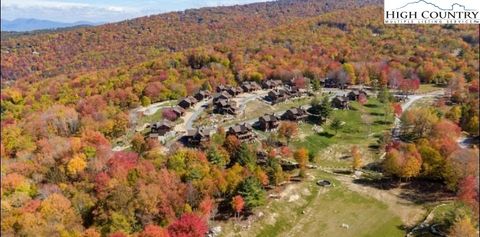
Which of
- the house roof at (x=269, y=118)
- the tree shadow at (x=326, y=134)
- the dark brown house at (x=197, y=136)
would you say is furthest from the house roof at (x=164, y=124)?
the tree shadow at (x=326, y=134)

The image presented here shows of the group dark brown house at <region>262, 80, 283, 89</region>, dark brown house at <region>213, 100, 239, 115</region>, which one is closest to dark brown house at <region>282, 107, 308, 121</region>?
dark brown house at <region>213, 100, 239, 115</region>

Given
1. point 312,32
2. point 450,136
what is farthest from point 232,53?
point 450,136

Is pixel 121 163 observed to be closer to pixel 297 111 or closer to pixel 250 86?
pixel 297 111

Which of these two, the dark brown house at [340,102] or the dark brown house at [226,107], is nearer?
the dark brown house at [226,107]

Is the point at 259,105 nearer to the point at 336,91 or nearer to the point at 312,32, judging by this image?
the point at 336,91

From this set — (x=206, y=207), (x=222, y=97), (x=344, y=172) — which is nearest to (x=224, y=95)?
(x=222, y=97)

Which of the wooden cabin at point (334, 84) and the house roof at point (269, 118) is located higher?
the wooden cabin at point (334, 84)

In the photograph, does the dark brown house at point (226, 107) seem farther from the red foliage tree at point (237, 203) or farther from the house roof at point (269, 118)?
the red foliage tree at point (237, 203)
